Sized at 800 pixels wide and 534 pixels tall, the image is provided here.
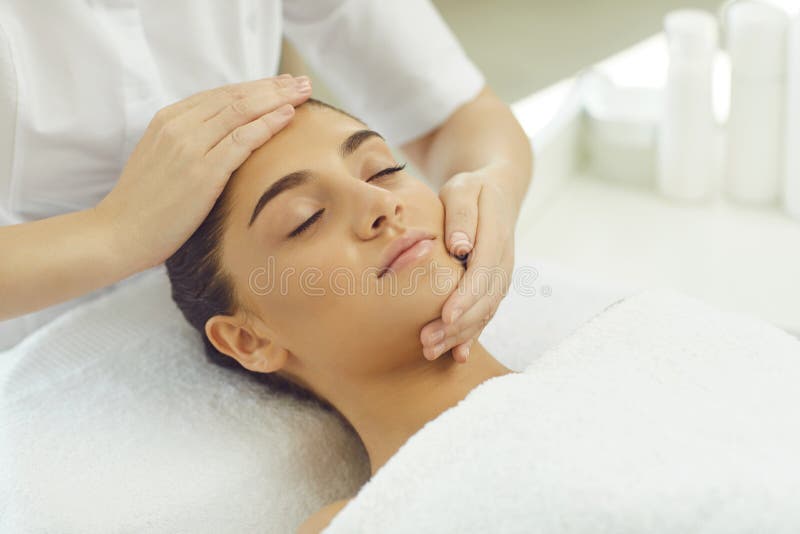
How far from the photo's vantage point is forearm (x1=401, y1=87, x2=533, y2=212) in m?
1.17

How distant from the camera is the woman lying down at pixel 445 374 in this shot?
722 mm

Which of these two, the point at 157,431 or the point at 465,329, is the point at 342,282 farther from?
the point at 157,431

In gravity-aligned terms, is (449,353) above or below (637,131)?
above

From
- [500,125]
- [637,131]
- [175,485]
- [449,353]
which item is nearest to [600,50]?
[637,131]

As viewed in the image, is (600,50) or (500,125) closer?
(500,125)

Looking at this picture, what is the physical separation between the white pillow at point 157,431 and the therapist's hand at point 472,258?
0.18 meters

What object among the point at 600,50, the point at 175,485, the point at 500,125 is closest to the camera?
the point at 175,485

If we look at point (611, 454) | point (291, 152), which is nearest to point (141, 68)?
point (291, 152)

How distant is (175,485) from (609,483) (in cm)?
43

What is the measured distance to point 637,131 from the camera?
167 cm

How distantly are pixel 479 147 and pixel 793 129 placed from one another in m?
0.60

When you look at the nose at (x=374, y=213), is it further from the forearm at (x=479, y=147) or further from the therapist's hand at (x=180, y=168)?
the forearm at (x=479, y=147)

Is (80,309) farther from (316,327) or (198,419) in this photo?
(316,327)

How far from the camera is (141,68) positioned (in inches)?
41.0
